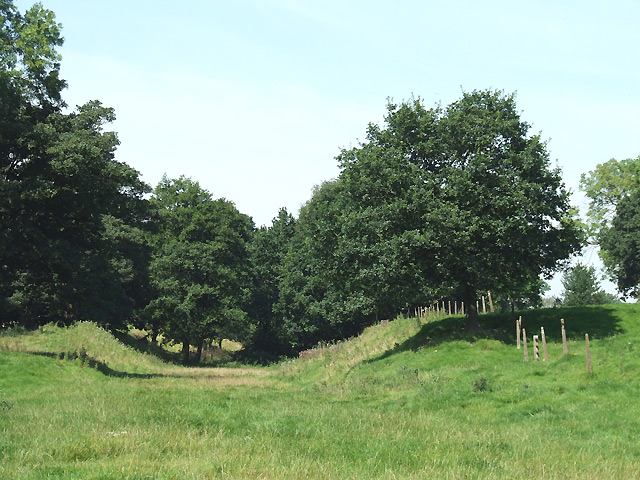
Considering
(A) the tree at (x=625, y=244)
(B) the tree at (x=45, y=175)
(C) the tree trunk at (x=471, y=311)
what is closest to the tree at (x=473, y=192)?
(C) the tree trunk at (x=471, y=311)

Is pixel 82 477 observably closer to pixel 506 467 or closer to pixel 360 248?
pixel 506 467

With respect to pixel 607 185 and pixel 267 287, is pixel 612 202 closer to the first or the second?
pixel 607 185

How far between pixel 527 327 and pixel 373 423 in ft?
73.0

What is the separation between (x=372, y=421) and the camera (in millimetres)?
15344

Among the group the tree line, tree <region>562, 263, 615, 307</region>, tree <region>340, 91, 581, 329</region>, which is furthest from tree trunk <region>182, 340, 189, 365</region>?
tree <region>562, 263, 615, 307</region>

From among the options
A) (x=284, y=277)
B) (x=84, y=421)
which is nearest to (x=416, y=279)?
(x=84, y=421)

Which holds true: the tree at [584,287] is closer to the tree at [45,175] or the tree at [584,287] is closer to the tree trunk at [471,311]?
the tree trunk at [471,311]

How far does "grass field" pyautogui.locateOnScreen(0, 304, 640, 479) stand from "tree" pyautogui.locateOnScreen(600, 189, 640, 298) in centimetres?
3678

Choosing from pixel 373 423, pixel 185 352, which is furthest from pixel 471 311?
pixel 185 352

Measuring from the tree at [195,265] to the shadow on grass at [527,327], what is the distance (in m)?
31.2

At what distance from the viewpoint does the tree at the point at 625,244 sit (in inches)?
2559

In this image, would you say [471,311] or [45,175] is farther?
[471,311]

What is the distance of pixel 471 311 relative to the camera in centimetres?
3478

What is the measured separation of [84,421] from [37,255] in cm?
2065
